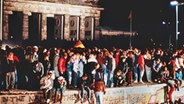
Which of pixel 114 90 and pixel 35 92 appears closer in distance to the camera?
pixel 35 92

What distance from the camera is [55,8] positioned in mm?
48219

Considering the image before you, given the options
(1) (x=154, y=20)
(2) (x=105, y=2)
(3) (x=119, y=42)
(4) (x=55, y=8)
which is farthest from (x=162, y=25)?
(4) (x=55, y=8)

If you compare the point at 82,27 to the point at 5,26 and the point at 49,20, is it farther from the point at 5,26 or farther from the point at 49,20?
the point at 5,26

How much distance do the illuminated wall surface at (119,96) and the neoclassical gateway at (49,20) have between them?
16669mm

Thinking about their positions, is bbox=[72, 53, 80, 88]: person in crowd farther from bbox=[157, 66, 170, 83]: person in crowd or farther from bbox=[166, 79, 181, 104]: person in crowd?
bbox=[166, 79, 181, 104]: person in crowd

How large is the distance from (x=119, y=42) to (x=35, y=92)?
91.9ft

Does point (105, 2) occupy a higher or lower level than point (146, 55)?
higher

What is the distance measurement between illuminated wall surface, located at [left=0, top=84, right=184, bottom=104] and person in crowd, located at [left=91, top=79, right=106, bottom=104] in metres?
0.75

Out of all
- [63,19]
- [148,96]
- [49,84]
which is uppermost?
[63,19]

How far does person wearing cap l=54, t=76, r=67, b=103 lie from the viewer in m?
23.6

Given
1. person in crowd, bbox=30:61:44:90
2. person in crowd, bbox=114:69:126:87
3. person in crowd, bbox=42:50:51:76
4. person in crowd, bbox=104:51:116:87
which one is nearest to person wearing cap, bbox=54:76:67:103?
person in crowd, bbox=42:50:51:76

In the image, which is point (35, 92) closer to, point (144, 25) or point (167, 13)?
point (144, 25)

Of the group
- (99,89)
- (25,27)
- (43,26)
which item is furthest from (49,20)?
(99,89)

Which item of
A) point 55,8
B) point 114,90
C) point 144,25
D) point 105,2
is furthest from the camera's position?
point 144,25
